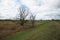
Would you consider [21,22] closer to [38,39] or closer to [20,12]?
[20,12]

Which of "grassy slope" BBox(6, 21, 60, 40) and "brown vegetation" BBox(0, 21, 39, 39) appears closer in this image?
"grassy slope" BBox(6, 21, 60, 40)

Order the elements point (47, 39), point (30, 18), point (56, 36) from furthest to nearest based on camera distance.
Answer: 1. point (30, 18)
2. point (56, 36)
3. point (47, 39)

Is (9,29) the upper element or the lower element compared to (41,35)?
lower

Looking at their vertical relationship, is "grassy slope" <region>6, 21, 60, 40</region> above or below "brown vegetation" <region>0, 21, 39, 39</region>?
above

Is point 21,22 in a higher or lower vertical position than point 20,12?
lower

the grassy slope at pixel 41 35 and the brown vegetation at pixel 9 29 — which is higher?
the grassy slope at pixel 41 35

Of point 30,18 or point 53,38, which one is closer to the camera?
point 53,38

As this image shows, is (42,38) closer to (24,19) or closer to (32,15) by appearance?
(24,19)

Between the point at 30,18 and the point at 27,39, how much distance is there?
61.6 metres

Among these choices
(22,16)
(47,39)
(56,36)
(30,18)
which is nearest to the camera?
(47,39)

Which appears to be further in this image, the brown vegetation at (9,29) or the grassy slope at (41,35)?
the brown vegetation at (9,29)

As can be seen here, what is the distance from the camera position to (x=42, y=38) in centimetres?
2581

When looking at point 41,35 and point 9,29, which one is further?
point 9,29

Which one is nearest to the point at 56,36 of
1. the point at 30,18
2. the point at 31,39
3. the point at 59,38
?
the point at 59,38
